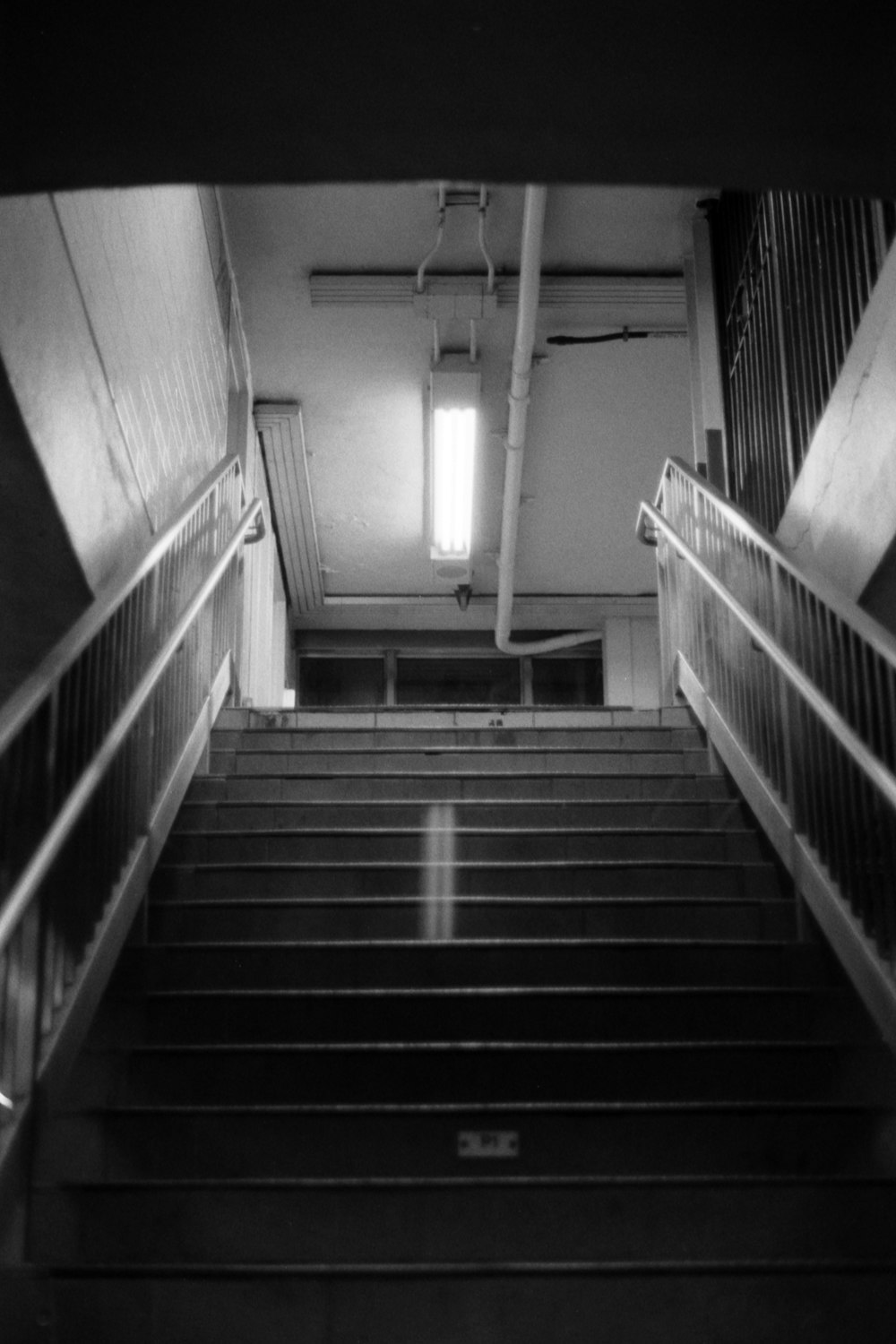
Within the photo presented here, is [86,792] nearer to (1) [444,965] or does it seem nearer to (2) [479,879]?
(1) [444,965]

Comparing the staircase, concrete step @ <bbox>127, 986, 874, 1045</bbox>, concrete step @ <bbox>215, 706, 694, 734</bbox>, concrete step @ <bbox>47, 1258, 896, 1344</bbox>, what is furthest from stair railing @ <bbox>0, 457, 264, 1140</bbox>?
concrete step @ <bbox>215, 706, 694, 734</bbox>

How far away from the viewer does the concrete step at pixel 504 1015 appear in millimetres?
3666

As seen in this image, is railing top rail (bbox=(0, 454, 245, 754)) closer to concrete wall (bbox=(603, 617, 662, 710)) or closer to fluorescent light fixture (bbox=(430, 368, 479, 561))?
fluorescent light fixture (bbox=(430, 368, 479, 561))

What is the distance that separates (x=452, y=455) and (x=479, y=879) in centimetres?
466

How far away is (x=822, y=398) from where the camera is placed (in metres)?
5.02

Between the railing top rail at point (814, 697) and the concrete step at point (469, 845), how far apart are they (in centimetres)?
64

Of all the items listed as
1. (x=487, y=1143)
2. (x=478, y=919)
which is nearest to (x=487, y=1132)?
(x=487, y=1143)

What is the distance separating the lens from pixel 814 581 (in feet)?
13.3

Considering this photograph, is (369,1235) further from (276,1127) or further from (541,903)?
(541,903)

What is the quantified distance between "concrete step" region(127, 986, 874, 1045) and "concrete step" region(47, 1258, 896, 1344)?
1.00 metres

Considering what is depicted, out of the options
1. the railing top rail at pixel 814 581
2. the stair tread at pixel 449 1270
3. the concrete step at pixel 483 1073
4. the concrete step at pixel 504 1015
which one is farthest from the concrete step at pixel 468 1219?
the railing top rail at pixel 814 581

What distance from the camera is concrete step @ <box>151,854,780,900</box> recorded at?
431cm

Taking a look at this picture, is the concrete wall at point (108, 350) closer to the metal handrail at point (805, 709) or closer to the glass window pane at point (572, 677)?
the metal handrail at point (805, 709)

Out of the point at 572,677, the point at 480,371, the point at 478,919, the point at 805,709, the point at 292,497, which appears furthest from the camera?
the point at 572,677
